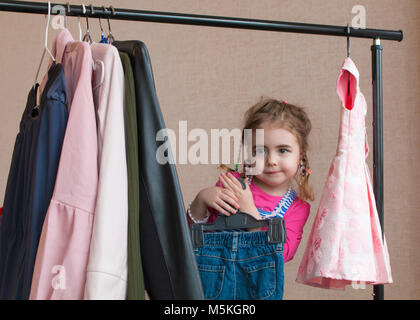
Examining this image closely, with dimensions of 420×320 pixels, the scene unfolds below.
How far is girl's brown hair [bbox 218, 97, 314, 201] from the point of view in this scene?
1.44 m

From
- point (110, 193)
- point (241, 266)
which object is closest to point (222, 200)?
point (241, 266)

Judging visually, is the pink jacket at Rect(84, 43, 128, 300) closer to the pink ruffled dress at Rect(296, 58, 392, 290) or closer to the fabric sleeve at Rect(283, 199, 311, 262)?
the pink ruffled dress at Rect(296, 58, 392, 290)

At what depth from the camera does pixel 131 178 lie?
0.90 metres

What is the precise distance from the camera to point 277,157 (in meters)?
1.37

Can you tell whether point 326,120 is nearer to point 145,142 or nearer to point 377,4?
point 377,4

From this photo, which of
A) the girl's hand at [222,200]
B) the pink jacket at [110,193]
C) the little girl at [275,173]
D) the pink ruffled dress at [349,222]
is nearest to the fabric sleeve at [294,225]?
the little girl at [275,173]

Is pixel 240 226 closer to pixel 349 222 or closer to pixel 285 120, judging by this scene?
Answer: pixel 349 222

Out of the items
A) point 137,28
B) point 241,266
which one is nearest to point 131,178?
point 241,266

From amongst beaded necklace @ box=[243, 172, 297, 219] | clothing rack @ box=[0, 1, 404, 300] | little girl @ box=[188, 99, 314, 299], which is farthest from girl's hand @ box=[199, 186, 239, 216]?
clothing rack @ box=[0, 1, 404, 300]

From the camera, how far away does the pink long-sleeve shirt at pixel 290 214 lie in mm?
1367

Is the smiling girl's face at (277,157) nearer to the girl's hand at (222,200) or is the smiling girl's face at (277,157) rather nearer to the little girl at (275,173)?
the little girl at (275,173)

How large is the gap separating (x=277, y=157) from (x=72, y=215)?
25.8 inches

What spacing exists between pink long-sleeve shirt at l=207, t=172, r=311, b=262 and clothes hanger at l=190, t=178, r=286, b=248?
21 centimetres

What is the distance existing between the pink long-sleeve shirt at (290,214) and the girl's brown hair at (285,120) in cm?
6
